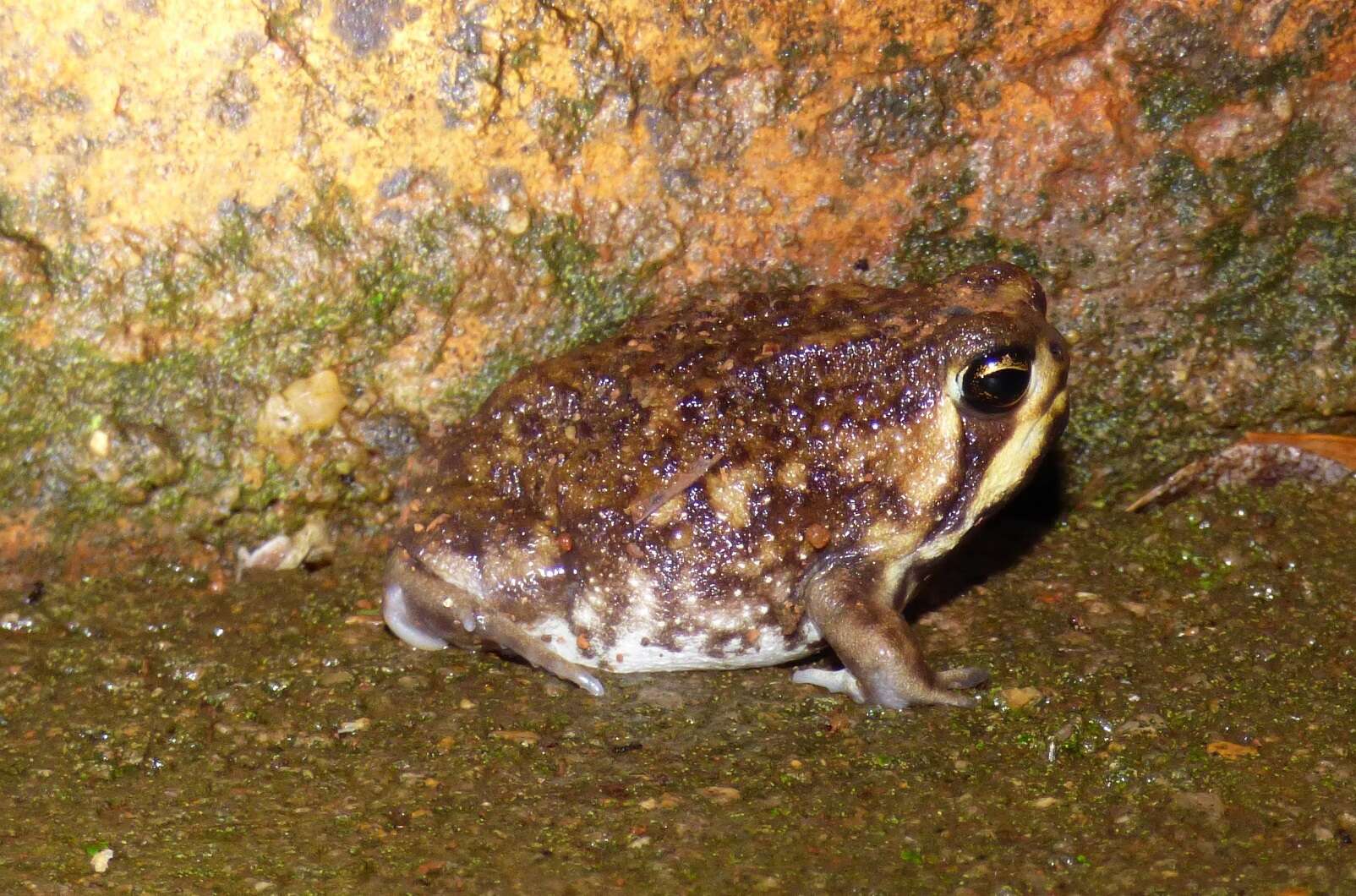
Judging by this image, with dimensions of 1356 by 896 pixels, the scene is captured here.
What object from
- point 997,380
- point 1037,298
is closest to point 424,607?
point 997,380

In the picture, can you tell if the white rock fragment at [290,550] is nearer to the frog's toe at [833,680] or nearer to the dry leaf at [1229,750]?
the frog's toe at [833,680]

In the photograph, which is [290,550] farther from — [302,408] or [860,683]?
[860,683]

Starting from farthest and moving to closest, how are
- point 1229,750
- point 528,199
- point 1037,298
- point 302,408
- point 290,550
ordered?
1. point 290,550
2. point 302,408
3. point 528,199
4. point 1037,298
5. point 1229,750

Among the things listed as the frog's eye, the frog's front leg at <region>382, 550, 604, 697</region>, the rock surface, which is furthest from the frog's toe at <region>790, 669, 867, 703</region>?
the rock surface

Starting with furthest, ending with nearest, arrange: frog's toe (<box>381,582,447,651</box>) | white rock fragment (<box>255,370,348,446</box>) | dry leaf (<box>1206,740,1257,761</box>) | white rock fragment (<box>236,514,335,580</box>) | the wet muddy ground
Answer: white rock fragment (<box>236,514,335,580</box>) < white rock fragment (<box>255,370,348,446</box>) < frog's toe (<box>381,582,447,651</box>) < dry leaf (<box>1206,740,1257,761</box>) < the wet muddy ground

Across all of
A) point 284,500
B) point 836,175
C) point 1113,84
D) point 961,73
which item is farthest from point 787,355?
point 284,500

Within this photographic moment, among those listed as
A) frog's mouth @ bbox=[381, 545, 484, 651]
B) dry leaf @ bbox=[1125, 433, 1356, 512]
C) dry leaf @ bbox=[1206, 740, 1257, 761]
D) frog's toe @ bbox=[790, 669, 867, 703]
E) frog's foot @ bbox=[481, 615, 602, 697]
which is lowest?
dry leaf @ bbox=[1206, 740, 1257, 761]

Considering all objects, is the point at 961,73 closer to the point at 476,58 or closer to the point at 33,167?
the point at 476,58

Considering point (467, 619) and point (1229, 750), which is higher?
point (467, 619)

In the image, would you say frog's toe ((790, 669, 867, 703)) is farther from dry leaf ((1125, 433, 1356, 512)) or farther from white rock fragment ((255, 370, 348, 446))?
white rock fragment ((255, 370, 348, 446))
